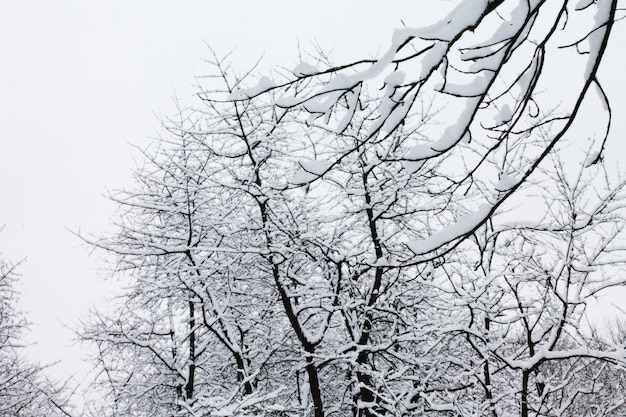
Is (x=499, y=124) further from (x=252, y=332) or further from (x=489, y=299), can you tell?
(x=252, y=332)

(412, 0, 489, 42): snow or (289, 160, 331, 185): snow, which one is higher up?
(412, 0, 489, 42): snow

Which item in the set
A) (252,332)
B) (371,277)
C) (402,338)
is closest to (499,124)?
(402,338)

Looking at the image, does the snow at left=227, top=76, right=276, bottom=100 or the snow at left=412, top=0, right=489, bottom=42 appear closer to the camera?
the snow at left=412, top=0, right=489, bottom=42

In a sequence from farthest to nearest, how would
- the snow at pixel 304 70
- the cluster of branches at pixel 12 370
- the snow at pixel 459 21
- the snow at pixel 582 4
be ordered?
the cluster of branches at pixel 12 370, the snow at pixel 582 4, the snow at pixel 304 70, the snow at pixel 459 21

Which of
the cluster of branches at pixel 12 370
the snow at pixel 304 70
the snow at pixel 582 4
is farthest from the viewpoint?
the cluster of branches at pixel 12 370

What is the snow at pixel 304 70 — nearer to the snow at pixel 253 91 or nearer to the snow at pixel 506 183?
the snow at pixel 253 91

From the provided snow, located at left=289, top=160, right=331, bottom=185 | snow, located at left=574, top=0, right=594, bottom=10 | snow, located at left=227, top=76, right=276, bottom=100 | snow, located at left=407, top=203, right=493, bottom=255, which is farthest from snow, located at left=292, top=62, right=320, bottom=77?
snow, located at left=574, top=0, right=594, bottom=10

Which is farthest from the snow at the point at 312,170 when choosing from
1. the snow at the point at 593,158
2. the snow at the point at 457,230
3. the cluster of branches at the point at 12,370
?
the cluster of branches at the point at 12,370

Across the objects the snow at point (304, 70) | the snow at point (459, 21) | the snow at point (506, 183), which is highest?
the snow at point (304, 70)

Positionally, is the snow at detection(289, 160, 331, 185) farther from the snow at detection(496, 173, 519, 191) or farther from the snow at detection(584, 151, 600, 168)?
the snow at detection(584, 151, 600, 168)

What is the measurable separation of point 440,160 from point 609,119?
5.29 m

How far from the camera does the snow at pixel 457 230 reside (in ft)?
5.91

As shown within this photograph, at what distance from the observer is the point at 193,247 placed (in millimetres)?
6625

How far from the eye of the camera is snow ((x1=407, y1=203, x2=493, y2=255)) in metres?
1.80
